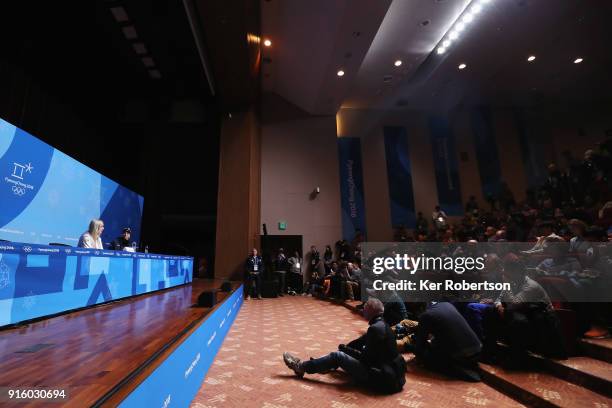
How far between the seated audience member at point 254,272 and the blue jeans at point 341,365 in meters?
5.56

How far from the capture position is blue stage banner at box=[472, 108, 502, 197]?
35.1 feet

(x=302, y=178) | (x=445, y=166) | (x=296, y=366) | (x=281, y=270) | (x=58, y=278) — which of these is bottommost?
(x=296, y=366)

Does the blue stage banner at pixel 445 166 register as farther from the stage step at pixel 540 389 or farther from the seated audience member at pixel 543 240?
the stage step at pixel 540 389

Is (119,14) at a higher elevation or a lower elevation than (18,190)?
higher

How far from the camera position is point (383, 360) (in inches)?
96.0

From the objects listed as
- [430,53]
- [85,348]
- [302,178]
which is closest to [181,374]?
[85,348]

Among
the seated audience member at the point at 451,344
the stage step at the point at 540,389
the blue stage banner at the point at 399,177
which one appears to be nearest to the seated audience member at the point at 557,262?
the stage step at the point at 540,389

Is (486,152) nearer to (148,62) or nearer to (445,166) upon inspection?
(445,166)

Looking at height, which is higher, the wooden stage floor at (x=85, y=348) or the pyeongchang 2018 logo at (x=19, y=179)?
the pyeongchang 2018 logo at (x=19, y=179)

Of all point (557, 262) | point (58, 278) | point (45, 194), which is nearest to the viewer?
point (58, 278)

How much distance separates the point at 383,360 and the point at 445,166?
10.2 meters

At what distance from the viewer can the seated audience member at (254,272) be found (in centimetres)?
802

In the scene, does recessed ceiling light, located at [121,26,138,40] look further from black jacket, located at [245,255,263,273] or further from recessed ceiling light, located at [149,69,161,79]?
black jacket, located at [245,255,263,273]

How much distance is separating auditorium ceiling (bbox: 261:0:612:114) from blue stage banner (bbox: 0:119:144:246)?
5.71m
